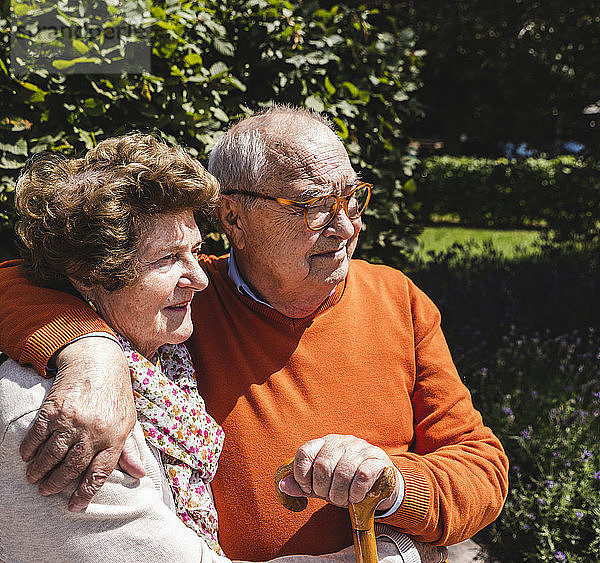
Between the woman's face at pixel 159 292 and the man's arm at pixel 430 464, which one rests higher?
the woman's face at pixel 159 292

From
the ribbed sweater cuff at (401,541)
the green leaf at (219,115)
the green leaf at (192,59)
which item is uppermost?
the green leaf at (192,59)

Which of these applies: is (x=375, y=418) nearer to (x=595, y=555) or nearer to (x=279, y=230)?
(x=279, y=230)

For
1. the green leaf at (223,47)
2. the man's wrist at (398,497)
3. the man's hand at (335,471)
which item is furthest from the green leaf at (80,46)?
the man's wrist at (398,497)

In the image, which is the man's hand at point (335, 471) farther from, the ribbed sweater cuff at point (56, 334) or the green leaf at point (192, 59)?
the green leaf at point (192, 59)

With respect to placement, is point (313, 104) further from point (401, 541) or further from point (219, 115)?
point (401, 541)

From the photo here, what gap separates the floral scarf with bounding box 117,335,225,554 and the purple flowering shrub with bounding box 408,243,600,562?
1912 millimetres

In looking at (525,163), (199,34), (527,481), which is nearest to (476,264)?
(527,481)

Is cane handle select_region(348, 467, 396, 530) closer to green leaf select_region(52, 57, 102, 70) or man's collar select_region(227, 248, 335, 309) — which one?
man's collar select_region(227, 248, 335, 309)

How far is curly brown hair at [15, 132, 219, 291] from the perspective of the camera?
5.16 ft

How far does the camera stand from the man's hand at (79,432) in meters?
1.35

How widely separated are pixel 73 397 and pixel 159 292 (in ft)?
1.24

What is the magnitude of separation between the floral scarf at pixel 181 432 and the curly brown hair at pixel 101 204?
207 mm

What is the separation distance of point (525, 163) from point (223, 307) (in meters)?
13.9

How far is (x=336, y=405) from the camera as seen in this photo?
2.02 metres
